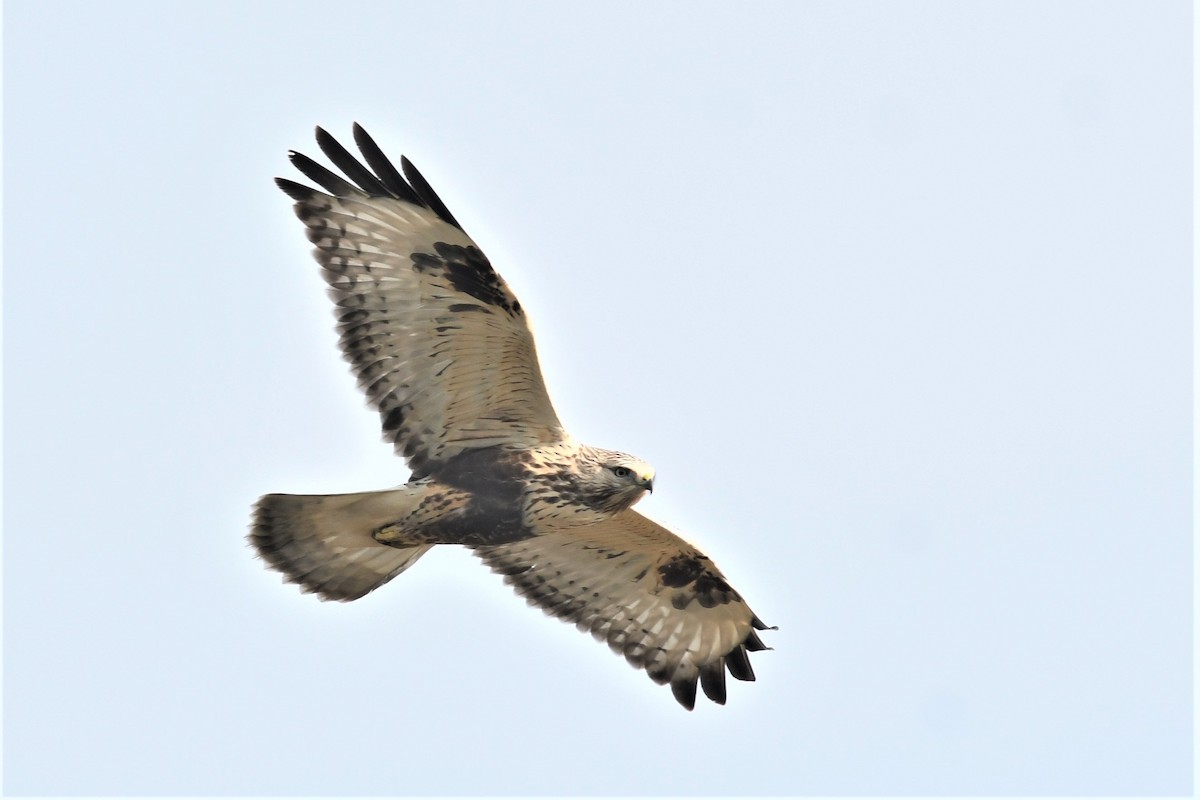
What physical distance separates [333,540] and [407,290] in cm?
175

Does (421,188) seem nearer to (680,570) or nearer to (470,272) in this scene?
(470,272)

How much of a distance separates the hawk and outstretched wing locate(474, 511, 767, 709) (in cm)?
77

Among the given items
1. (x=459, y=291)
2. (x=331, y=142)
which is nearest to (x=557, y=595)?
(x=459, y=291)

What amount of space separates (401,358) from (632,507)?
178cm

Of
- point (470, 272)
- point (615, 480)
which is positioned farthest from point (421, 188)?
point (615, 480)

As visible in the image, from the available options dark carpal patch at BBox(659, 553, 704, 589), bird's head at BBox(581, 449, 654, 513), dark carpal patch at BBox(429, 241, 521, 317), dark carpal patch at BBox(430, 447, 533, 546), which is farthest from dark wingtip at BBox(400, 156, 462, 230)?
dark carpal patch at BBox(659, 553, 704, 589)

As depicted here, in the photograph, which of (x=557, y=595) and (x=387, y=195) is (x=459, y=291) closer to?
(x=387, y=195)

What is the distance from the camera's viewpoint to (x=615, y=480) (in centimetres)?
1233

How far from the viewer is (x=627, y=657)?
46.5ft

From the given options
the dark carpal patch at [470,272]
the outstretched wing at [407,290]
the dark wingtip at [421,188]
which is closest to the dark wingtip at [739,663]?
the outstretched wing at [407,290]

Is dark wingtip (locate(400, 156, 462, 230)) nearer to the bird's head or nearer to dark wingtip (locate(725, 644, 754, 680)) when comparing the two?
the bird's head

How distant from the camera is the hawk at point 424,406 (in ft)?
40.8

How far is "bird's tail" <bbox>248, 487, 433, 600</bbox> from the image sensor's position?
12.8 m

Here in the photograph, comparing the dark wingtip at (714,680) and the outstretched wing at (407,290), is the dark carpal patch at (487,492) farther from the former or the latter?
the dark wingtip at (714,680)
